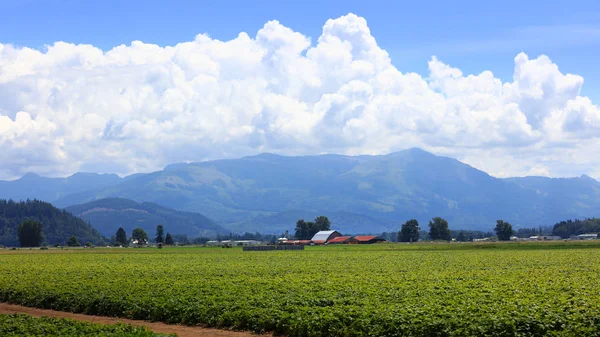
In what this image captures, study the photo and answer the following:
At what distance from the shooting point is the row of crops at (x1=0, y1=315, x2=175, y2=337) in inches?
1001

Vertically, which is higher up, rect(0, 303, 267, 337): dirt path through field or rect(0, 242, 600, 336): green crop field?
rect(0, 242, 600, 336): green crop field

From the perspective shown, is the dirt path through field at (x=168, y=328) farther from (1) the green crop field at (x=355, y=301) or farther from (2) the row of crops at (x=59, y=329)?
(2) the row of crops at (x=59, y=329)

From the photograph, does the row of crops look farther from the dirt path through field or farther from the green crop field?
the green crop field

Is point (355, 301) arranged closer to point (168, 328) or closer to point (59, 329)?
point (168, 328)

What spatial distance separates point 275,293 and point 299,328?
8.03 metres

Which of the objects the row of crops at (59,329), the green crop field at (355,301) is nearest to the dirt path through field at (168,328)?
the green crop field at (355,301)

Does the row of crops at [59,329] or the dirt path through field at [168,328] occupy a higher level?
the row of crops at [59,329]

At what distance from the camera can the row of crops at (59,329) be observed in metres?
25.4

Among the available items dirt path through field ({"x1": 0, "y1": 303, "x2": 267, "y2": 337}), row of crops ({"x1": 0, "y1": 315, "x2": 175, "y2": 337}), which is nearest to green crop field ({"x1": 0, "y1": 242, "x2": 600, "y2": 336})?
dirt path through field ({"x1": 0, "y1": 303, "x2": 267, "y2": 337})

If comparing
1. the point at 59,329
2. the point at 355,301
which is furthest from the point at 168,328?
the point at 355,301

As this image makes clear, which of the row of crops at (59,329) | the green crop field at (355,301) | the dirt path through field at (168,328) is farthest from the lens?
the dirt path through field at (168,328)

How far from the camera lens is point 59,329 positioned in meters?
26.7

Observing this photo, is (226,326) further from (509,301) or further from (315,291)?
(509,301)

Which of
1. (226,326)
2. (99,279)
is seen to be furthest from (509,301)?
(99,279)
